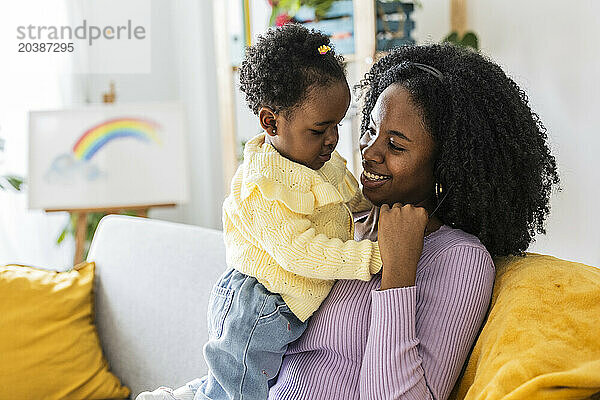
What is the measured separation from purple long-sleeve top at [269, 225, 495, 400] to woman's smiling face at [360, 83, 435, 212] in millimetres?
116

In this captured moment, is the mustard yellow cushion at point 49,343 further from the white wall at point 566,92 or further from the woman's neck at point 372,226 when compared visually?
the white wall at point 566,92

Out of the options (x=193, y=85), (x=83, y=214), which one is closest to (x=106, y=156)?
(x=83, y=214)

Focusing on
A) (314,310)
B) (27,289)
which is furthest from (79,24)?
(314,310)

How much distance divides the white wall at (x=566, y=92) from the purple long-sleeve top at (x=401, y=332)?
179 centimetres

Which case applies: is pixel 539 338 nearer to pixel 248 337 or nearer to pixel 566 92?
pixel 248 337

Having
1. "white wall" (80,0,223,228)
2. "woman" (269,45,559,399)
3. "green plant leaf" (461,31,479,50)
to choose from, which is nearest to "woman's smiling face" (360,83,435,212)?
"woman" (269,45,559,399)

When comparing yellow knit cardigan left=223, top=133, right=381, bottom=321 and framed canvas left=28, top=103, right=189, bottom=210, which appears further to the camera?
framed canvas left=28, top=103, right=189, bottom=210

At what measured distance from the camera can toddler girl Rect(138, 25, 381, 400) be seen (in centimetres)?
129

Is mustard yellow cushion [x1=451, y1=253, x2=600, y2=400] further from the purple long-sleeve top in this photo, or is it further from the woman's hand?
the woman's hand

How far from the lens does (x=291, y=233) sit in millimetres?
1264

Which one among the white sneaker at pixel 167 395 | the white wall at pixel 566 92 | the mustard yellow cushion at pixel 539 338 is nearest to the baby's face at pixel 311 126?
the mustard yellow cushion at pixel 539 338

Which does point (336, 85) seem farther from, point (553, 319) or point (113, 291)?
point (113, 291)

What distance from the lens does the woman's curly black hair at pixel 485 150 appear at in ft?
4.27

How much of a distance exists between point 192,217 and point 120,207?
1.04 metres
